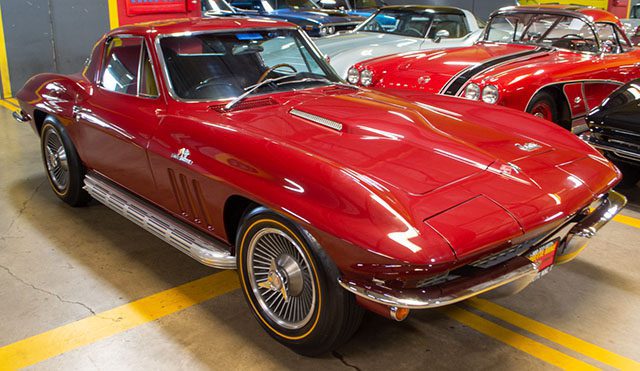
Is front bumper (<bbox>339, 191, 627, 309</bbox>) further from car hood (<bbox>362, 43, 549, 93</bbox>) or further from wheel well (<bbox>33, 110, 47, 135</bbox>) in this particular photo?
wheel well (<bbox>33, 110, 47, 135</bbox>)

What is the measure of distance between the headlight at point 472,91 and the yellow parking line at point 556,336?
249 centimetres

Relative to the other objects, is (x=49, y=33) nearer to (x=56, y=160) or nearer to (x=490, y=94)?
(x=56, y=160)

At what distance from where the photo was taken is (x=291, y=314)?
2814mm

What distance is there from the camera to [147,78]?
3631 mm

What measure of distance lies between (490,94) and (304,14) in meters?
7.69

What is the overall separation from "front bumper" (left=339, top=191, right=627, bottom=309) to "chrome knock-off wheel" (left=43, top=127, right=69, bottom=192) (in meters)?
2.91

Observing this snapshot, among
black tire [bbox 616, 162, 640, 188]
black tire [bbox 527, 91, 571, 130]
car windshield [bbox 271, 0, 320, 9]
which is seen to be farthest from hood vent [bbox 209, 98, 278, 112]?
car windshield [bbox 271, 0, 320, 9]

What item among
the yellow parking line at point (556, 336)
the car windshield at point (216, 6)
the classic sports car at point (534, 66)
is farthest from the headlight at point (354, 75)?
the car windshield at point (216, 6)

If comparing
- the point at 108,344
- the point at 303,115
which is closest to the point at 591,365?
the point at 303,115

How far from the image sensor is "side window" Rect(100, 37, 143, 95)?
378 cm

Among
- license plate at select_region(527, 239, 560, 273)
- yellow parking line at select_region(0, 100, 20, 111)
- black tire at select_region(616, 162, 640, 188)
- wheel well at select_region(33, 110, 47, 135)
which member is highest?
wheel well at select_region(33, 110, 47, 135)

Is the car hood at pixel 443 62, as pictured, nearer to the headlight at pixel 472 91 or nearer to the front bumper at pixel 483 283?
the headlight at pixel 472 91

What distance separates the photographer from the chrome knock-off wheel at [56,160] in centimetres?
445

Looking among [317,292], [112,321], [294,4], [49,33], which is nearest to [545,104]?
[317,292]
